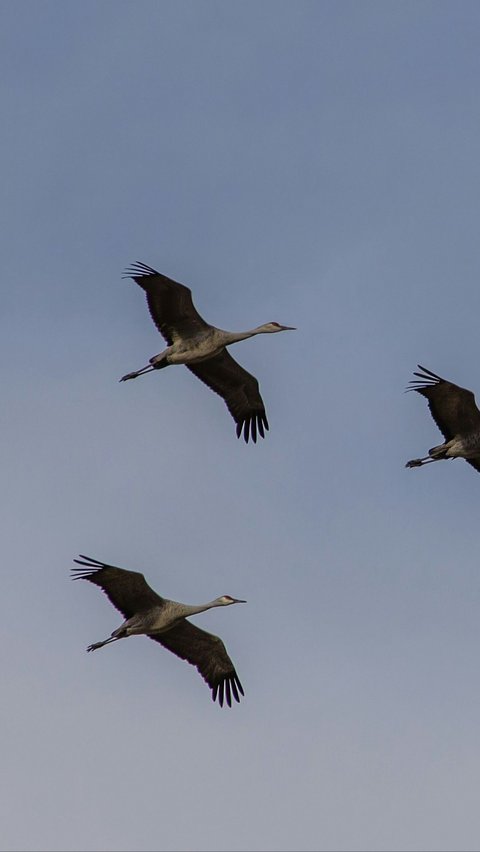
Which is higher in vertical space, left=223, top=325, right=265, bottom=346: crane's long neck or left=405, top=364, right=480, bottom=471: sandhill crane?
left=223, top=325, right=265, bottom=346: crane's long neck

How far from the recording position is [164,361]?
26.7m

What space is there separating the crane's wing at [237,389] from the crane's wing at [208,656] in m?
3.97

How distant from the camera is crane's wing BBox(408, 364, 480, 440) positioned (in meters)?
25.4

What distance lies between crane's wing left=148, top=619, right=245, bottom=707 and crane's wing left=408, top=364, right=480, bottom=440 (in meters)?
4.70

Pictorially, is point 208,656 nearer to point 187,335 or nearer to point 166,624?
point 166,624

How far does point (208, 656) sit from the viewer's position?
2653cm

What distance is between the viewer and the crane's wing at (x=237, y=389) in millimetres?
28127

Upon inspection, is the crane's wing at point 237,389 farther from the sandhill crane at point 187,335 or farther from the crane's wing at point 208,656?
the crane's wing at point 208,656

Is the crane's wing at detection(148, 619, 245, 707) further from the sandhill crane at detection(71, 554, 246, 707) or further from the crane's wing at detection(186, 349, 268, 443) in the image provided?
the crane's wing at detection(186, 349, 268, 443)

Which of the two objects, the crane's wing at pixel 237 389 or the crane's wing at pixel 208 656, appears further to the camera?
the crane's wing at pixel 237 389

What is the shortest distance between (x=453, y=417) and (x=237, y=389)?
409 cm

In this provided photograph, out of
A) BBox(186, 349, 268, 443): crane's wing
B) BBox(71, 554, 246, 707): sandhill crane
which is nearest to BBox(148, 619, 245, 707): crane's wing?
BBox(71, 554, 246, 707): sandhill crane

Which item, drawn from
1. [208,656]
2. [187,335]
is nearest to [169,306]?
[187,335]

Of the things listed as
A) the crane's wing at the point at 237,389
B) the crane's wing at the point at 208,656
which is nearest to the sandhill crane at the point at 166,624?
the crane's wing at the point at 208,656
